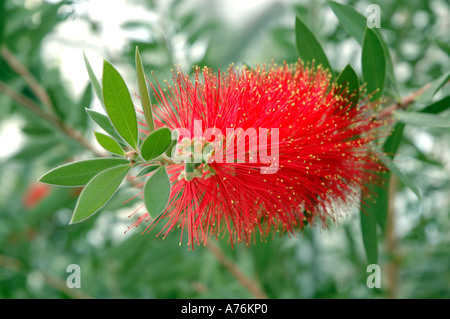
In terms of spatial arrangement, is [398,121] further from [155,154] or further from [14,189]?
[14,189]

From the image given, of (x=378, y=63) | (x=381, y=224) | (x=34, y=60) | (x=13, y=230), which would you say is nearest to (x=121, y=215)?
(x=13, y=230)

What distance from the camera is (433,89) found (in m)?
0.71

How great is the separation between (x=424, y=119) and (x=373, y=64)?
0.13m

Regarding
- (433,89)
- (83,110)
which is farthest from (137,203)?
(433,89)

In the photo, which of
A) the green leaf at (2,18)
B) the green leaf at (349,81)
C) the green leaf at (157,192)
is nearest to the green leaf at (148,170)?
the green leaf at (157,192)

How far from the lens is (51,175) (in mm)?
504

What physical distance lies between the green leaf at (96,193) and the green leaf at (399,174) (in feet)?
1.46

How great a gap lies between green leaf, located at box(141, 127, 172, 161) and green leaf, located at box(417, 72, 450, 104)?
0.46 m

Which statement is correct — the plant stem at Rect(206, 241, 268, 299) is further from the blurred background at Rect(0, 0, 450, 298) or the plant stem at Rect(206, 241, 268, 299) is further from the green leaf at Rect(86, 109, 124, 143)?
the green leaf at Rect(86, 109, 124, 143)

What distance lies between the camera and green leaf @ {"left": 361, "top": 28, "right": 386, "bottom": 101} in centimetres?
70

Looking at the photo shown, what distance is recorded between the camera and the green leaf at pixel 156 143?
50cm

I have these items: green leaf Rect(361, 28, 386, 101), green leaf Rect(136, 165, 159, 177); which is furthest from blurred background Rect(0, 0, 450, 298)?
green leaf Rect(136, 165, 159, 177)

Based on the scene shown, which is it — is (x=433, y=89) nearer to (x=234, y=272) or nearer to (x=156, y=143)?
(x=156, y=143)

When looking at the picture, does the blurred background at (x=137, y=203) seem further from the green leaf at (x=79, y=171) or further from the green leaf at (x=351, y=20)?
the green leaf at (x=79, y=171)
